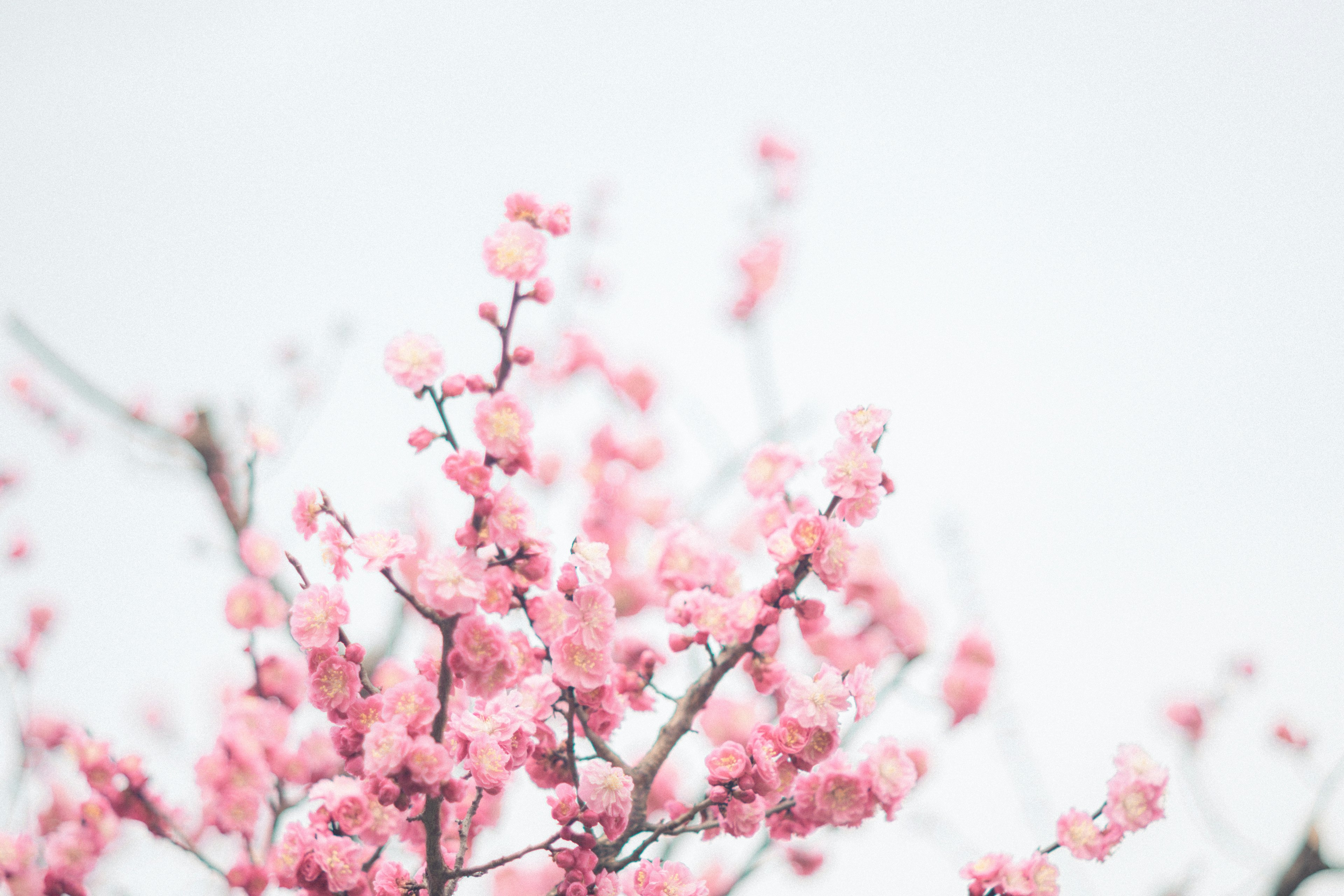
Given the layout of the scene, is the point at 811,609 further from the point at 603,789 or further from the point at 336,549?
the point at 336,549

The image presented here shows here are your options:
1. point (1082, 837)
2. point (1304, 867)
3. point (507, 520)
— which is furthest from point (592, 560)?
point (1304, 867)

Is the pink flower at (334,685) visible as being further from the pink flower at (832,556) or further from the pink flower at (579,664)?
the pink flower at (832,556)

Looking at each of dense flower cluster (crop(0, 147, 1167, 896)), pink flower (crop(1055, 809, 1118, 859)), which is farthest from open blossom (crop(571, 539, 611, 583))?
pink flower (crop(1055, 809, 1118, 859))

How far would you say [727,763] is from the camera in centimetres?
229

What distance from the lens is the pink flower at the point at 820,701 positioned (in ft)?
7.60

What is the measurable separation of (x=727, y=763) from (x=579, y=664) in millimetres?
565

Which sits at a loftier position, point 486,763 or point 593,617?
point 593,617

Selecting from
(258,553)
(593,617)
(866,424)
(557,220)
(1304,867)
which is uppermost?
(258,553)

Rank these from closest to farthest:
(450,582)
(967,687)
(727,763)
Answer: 1. (450,582)
2. (727,763)
3. (967,687)

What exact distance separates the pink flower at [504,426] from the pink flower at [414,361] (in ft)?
0.70

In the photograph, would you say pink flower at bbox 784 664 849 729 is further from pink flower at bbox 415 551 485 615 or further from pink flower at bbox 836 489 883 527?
pink flower at bbox 415 551 485 615

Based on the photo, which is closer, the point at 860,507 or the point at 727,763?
the point at 727,763

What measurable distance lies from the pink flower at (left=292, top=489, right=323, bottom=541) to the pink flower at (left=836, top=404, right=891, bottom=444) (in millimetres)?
1618

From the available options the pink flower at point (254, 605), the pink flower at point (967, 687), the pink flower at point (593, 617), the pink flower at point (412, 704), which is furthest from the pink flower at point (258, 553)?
the pink flower at point (967, 687)
